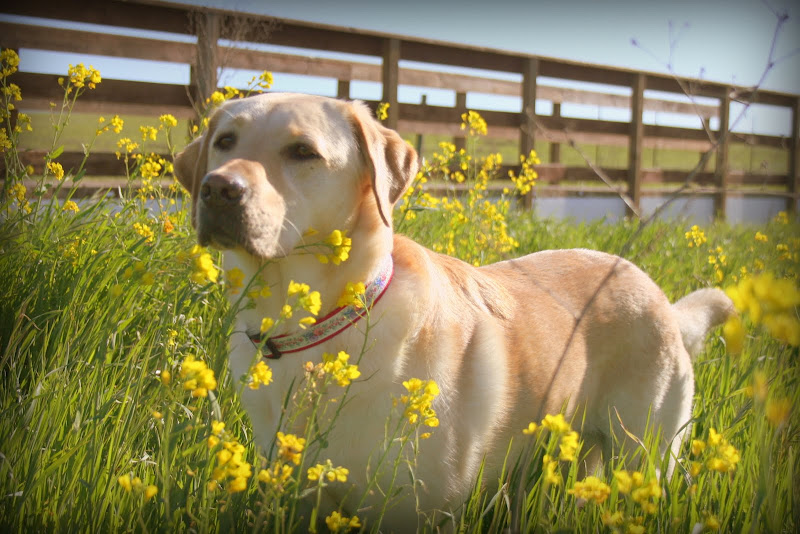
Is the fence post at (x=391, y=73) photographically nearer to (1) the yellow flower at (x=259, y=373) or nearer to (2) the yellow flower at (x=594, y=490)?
(1) the yellow flower at (x=259, y=373)

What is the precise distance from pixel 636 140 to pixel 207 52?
7.19 m

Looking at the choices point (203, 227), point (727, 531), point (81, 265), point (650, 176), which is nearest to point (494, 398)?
point (727, 531)

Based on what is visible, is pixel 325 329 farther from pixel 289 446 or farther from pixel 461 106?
pixel 461 106

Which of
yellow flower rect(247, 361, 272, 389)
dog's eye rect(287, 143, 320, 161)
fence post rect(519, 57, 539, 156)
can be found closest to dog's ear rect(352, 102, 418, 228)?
dog's eye rect(287, 143, 320, 161)

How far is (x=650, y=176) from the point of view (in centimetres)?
1100

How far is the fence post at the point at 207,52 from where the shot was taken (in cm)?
583

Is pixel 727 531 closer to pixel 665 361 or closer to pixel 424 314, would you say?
pixel 665 361

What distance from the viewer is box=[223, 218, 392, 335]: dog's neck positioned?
1983 mm

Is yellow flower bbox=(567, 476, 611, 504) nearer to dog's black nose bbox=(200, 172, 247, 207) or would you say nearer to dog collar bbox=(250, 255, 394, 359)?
dog collar bbox=(250, 255, 394, 359)

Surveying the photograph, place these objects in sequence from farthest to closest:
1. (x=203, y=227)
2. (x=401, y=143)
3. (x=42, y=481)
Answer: (x=401, y=143) → (x=203, y=227) → (x=42, y=481)

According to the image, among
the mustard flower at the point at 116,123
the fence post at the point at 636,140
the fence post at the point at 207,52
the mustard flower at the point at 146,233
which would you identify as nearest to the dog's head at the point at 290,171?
the mustard flower at the point at 146,233

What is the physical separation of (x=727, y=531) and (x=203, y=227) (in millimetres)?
1668

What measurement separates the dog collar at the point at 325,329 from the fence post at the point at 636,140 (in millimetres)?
8996

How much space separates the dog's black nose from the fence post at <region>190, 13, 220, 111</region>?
14.5ft
